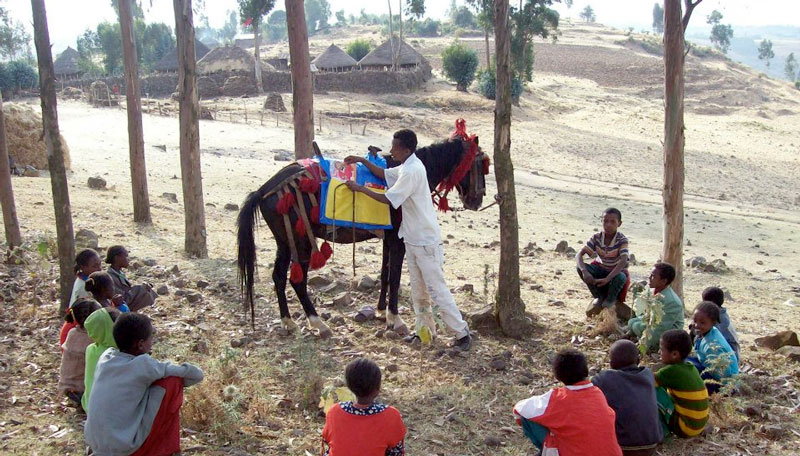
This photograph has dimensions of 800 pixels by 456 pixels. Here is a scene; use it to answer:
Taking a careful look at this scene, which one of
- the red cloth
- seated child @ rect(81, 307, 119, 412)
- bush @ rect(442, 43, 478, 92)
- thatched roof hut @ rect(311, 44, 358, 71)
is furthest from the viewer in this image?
thatched roof hut @ rect(311, 44, 358, 71)

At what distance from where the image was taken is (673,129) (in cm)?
728

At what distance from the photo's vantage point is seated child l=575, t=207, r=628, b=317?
7105 mm

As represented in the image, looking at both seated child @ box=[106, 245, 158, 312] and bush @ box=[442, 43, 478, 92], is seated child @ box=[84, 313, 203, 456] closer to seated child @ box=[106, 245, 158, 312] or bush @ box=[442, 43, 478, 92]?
seated child @ box=[106, 245, 158, 312]

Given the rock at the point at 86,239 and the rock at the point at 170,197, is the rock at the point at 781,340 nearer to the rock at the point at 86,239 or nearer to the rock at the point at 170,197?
the rock at the point at 86,239

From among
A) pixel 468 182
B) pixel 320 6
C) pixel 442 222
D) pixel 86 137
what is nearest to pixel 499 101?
pixel 468 182

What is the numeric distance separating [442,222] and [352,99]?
24744 millimetres

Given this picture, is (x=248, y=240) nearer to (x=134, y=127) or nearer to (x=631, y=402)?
(x=631, y=402)

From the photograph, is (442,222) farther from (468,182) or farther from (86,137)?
(86,137)

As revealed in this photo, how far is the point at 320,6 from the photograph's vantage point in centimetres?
11762

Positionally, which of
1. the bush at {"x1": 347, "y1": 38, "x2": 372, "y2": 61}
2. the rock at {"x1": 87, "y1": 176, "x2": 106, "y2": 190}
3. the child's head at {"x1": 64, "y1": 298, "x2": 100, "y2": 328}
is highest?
the bush at {"x1": 347, "y1": 38, "x2": 372, "y2": 61}

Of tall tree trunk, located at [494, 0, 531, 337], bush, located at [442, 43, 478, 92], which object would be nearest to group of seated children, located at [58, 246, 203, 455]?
tall tree trunk, located at [494, 0, 531, 337]

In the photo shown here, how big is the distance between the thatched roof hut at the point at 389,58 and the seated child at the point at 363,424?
133 feet

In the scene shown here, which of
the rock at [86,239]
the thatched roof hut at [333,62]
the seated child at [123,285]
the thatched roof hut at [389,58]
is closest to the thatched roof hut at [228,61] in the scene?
the thatched roof hut at [333,62]

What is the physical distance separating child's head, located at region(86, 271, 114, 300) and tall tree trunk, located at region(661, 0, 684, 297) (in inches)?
212
